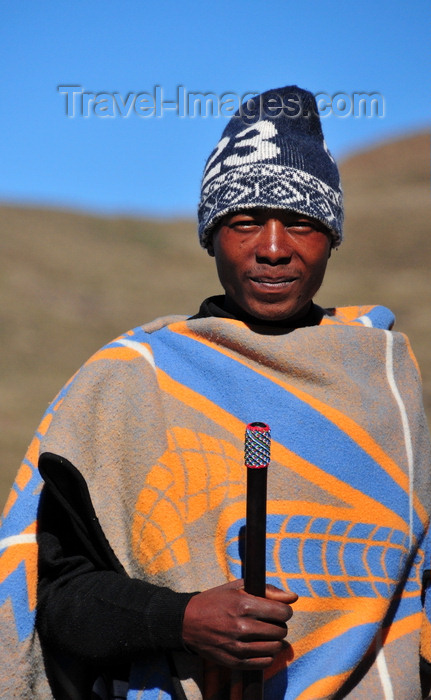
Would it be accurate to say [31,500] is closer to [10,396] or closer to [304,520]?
[304,520]

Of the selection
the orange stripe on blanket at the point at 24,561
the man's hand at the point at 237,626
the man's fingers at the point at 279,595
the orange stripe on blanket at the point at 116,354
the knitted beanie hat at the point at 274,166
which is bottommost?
the man's hand at the point at 237,626

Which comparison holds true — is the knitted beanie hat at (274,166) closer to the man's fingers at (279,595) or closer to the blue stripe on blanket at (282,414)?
the blue stripe on blanket at (282,414)

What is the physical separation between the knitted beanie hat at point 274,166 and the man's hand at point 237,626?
3.25ft

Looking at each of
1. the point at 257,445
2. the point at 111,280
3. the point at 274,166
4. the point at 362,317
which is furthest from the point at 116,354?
the point at 111,280

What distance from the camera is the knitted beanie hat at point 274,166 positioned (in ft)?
7.88

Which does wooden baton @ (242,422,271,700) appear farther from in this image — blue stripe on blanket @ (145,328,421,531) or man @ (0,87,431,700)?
blue stripe on blanket @ (145,328,421,531)

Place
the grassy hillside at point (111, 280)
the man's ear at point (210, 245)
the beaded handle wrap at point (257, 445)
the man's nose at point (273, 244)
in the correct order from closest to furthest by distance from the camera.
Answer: the beaded handle wrap at point (257, 445) < the man's nose at point (273, 244) < the man's ear at point (210, 245) < the grassy hillside at point (111, 280)

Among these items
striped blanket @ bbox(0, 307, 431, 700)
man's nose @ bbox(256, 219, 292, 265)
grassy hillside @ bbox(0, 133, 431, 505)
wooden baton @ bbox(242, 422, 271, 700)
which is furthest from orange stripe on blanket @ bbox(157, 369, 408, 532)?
grassy hillside @ bbox(0, 133, 431, 505)

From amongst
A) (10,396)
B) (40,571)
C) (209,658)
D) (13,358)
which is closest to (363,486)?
(209,658)

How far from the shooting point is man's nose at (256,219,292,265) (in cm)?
235

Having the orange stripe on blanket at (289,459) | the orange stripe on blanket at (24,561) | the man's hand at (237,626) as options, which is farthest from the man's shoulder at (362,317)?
the orange stripe on blanket at (24,561)

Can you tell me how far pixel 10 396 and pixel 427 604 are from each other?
1229cm

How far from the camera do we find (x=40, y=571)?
215 cm

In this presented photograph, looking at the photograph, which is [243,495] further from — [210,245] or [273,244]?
[210,245]
